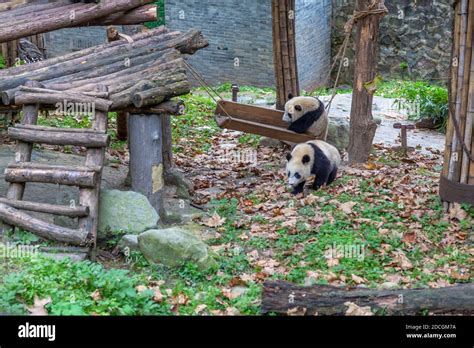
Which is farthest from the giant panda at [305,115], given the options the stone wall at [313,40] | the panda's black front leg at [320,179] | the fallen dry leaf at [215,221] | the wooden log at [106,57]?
the stone wall at [313,40]

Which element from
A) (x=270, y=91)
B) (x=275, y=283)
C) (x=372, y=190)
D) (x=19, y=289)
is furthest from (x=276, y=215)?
(x=270, y=91)

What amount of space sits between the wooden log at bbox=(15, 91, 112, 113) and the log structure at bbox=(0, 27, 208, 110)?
1 cm

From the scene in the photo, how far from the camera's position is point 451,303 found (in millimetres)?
5836

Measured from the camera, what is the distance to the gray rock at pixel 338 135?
12.8m

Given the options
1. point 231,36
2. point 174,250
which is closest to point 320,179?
point 174,250

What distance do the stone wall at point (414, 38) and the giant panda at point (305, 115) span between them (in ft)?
26.9

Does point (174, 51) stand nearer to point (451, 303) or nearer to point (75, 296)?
point (75, 296)

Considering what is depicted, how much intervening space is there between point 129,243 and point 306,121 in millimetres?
4387

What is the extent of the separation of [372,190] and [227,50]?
1018 cm

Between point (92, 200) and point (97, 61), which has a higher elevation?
point (97, 61)

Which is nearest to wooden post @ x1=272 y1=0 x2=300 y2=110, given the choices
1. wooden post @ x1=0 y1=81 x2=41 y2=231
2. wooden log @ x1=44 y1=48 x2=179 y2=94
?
wooden log @ x1=44 y1=48 x2=179 y2=94

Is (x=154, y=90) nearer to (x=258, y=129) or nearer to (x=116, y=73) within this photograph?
(x=116, y=73)

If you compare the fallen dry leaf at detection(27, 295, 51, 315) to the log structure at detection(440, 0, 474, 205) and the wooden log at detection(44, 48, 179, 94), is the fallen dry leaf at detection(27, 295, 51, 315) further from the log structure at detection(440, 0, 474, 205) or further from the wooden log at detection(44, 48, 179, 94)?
the log structure at detection(440, 0, 474, 205)

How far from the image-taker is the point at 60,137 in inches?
329
